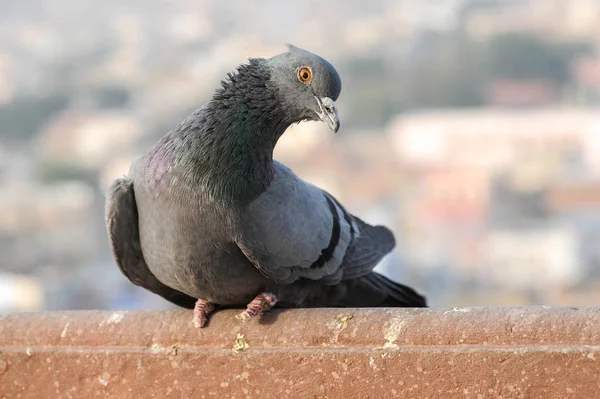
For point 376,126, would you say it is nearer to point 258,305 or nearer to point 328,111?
point 328,111

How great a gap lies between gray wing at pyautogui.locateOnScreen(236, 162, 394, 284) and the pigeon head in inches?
15.7

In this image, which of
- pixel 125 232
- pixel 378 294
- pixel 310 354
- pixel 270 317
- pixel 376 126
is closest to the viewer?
pixel 310 354

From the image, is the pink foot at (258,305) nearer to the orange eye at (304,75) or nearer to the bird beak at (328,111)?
the bird beak at (328,111)

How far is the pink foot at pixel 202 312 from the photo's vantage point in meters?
3.43

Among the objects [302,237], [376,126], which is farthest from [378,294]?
[376,126]

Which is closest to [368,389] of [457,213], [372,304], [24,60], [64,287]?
[372,304]

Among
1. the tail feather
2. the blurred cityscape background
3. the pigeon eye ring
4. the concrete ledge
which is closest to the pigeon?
the pigeon eye ring

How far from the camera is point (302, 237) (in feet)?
12.6

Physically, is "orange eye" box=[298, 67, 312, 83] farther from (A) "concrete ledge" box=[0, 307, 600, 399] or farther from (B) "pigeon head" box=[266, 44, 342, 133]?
(A) "concrete ledge" box=[0, 307, 600, 399]

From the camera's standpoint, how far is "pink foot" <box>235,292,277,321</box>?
11.3 ft

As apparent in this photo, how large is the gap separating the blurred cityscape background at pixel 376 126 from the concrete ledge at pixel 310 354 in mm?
24995

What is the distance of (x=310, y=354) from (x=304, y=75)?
1097 mm

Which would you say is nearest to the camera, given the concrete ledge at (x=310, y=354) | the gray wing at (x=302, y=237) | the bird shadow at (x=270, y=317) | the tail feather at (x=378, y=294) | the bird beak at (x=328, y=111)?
the concrete ledge at (x=310, y=354)

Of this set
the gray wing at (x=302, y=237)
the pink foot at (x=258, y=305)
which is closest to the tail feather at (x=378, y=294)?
the gray wing at (x=302, y=237)
